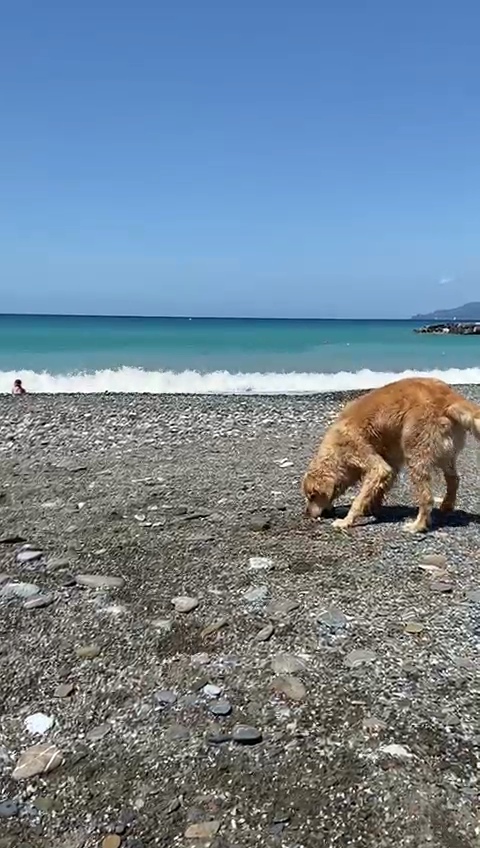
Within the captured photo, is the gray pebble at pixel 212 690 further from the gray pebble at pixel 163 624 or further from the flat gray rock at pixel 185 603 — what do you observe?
the flat gray rock at pixel 185 603

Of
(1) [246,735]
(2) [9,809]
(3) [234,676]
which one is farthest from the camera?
(3) [234,676]

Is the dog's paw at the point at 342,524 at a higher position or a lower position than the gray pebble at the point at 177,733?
higher

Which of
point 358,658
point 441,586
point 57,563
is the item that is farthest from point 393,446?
point 57,563

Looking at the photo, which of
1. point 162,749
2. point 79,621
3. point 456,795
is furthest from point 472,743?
point 79,621

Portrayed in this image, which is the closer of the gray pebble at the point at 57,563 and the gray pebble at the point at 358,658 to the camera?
the gray pebble at the point at 358,658

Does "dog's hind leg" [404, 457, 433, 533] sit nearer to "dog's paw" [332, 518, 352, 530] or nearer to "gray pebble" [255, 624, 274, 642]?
"dog's paw" [332, 518, 352, 530]

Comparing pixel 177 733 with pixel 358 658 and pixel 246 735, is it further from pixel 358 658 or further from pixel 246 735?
pixel 358 658

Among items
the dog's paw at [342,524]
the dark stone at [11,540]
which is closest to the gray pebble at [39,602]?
the dark stone at [11,540]

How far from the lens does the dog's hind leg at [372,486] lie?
6.75 metres

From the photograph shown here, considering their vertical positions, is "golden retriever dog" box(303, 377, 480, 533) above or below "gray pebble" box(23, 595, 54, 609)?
above

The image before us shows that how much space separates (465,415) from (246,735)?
3.96m

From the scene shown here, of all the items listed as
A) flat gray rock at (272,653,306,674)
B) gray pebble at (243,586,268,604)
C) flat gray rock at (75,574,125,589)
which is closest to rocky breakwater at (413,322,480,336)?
gray pebble at (243,586,268,604)

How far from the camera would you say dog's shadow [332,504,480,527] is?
692 centimetres

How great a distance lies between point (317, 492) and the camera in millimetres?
6988
